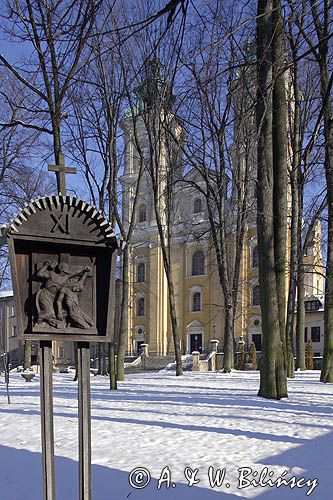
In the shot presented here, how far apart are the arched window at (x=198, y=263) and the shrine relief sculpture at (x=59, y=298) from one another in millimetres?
48224

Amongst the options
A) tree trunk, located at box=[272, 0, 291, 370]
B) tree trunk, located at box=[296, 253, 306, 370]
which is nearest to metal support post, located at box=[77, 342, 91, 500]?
tree trunk, located at box=[272, 0, 291, 370]

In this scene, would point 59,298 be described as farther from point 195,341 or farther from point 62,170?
point 195,341

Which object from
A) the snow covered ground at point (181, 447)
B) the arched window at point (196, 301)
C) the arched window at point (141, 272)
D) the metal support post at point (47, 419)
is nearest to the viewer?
the metal support post at point (47, 419)

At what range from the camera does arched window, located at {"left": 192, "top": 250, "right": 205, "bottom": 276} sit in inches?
2078

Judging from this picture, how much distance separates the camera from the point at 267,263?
504 inches

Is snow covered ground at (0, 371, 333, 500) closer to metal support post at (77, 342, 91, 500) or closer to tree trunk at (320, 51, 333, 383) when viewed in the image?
metal support post at (77, 342, 91, 500)

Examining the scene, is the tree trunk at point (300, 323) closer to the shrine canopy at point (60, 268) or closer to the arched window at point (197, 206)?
the shrine canopy at point (60, 268)

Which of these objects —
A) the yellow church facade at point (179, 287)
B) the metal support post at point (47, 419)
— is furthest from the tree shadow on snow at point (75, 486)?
the yellow church facade at point (179, 287)

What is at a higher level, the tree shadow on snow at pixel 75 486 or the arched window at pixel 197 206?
the arched window at pixel 197 206

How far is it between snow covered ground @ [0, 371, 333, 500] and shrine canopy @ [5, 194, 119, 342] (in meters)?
1.97

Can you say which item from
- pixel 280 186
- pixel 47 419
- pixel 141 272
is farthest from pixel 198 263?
pixel 47 419

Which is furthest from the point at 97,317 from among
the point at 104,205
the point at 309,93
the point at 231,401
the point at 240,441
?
the point at 309,93

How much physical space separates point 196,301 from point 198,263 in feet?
10.7

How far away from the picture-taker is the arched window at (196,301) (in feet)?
174
